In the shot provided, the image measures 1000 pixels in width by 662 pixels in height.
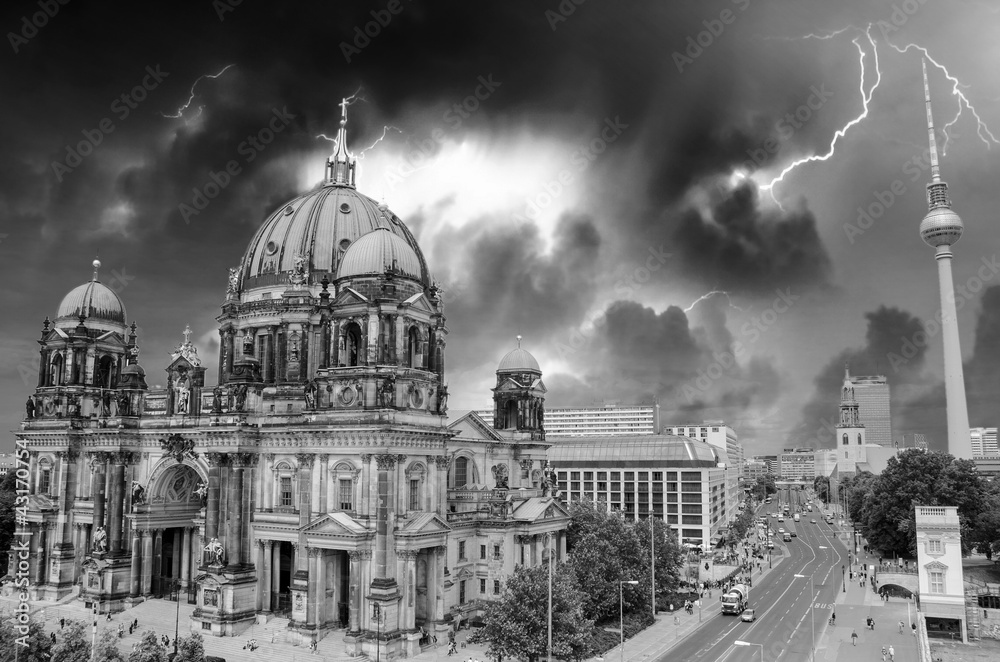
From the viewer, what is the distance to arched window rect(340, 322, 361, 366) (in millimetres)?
71312

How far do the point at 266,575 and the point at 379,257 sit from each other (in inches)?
1248

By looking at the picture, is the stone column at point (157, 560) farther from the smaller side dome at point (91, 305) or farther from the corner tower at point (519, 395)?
the corner tower at point (519, 395)

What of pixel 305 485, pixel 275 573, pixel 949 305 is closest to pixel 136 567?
pixel 275 573

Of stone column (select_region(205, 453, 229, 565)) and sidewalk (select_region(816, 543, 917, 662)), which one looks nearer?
sidewalk (select_region(816, 543, 917, 662))

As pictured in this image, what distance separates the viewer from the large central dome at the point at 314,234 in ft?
281

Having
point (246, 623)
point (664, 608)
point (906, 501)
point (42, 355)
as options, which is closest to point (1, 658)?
point (246, 623)

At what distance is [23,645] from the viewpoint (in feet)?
154

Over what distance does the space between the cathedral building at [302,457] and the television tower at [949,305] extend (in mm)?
104510

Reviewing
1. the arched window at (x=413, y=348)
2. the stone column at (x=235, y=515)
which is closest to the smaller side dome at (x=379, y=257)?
the arched window at (x=413, y=348)

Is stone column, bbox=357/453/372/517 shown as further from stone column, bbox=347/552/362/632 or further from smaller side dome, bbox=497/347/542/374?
smaller side dome, bbox=497/347/542/374

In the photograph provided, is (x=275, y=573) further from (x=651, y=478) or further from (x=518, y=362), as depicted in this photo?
(x=651, y=478)

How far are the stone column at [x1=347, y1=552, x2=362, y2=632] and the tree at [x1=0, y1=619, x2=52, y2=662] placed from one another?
22247 millimetres

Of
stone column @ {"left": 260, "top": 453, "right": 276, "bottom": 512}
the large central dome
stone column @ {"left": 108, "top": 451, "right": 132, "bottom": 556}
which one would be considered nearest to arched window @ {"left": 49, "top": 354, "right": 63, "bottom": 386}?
stone column @ {"left": 108, "top": 451, "right": 132, "bottom": 556}

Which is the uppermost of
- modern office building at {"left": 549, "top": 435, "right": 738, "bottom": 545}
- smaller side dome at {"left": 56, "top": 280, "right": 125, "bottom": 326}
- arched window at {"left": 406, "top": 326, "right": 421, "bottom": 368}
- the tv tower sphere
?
the tv tower sphere
